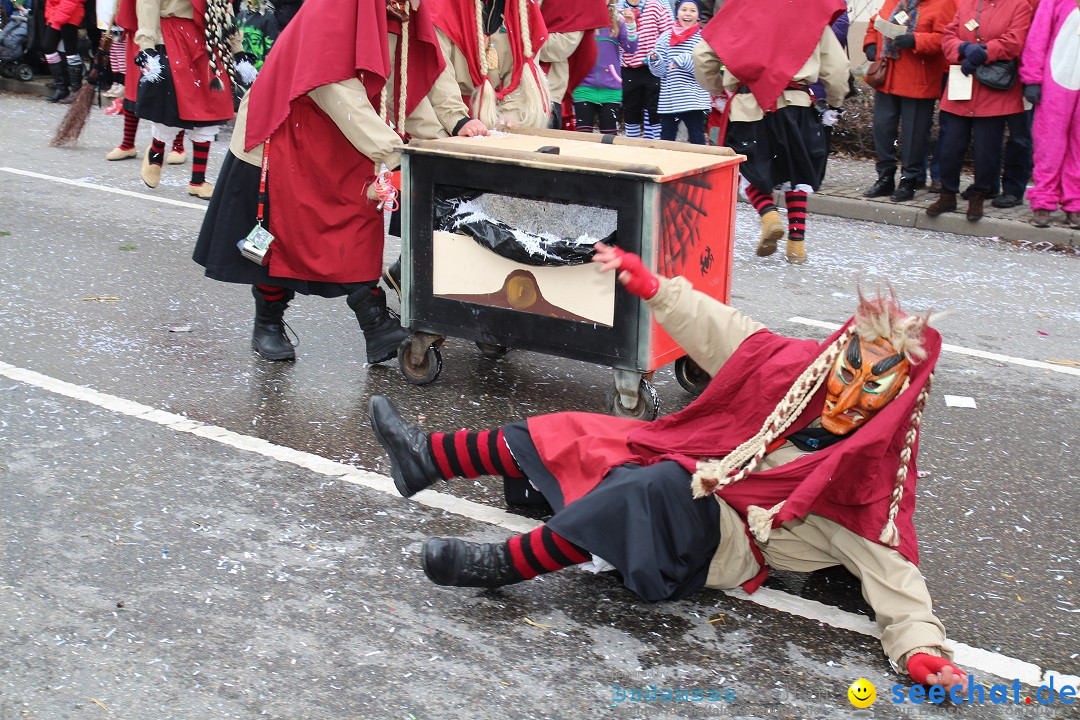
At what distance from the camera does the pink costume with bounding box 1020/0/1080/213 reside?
8.94 meters

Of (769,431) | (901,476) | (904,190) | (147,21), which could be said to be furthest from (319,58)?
(904,190)

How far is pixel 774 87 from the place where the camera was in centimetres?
786

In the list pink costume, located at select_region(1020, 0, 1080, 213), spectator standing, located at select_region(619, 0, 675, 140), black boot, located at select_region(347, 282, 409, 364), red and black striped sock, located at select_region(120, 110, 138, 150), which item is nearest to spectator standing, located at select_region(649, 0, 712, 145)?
spectator standing, located at select_region(619, 0, 675, 140)

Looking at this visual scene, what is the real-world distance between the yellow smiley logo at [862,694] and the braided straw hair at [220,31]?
6856 mm

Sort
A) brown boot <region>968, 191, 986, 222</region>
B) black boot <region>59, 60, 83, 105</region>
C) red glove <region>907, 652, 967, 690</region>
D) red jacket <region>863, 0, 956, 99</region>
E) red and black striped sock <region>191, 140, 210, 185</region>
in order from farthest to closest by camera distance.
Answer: black boot <region>59, 60, 83, 105</region> → red jacket <region>863, 0, 956, 99</region> → brown boot <region>968, 191, 986, 222</region> → red and black striped sock <region>191, 140, 210, 185</region> → red glove <region>907, 652, 967, 690</region>

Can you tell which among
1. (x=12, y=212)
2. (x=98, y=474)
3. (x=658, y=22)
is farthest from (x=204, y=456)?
(x=658, y=22)

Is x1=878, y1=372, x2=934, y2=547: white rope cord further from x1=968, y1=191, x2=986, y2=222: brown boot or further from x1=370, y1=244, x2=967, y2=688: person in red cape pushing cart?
x1=968, y1=191, x2=986, y2=222: brown boot

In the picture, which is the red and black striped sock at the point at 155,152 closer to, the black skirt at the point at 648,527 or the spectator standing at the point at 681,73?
the spectator standing at the point at 681,73

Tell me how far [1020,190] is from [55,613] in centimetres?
877

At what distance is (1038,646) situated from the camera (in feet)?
11.7

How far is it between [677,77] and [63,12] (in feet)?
24.4

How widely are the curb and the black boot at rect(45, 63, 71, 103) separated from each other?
9115 millimetres

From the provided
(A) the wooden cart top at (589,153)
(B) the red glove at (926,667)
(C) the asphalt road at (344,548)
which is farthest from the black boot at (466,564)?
(A) the wooden cart top at (589,153)

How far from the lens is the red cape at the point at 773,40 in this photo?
25.6 ft
